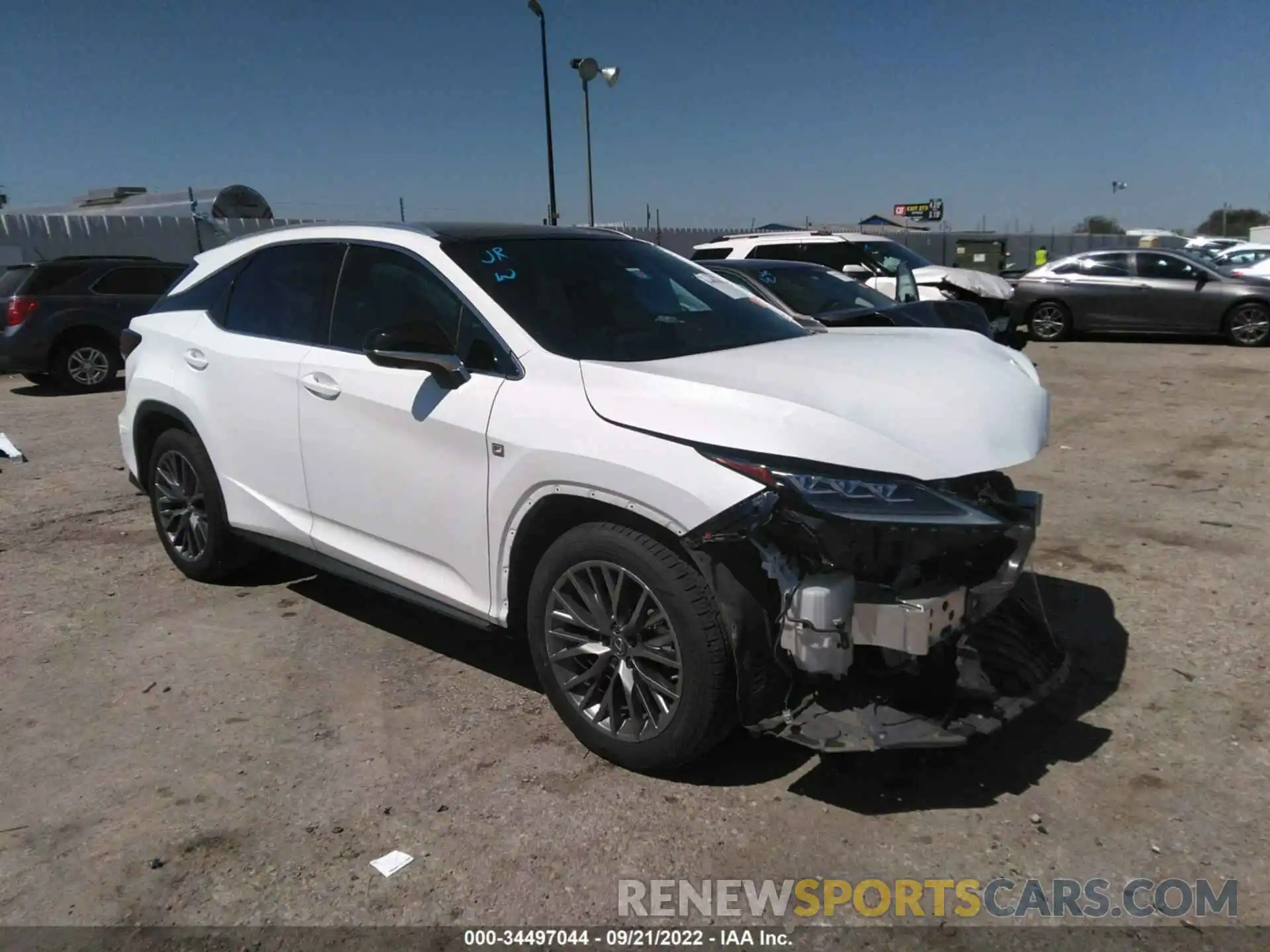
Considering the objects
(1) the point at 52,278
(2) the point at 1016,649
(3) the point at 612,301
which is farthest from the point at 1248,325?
(1) the point at 52,278

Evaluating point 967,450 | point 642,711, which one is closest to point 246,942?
point 642,711

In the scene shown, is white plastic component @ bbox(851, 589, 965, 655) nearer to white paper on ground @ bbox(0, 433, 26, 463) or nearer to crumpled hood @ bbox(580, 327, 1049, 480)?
crumpled hood @ bbox(580, 327, 1049, 480)

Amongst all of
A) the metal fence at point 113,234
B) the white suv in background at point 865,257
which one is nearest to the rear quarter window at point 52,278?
the metal fence at point 113,234

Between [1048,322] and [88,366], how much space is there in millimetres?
14431

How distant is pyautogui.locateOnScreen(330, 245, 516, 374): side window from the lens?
11.3 ft

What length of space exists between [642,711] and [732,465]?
36.1 inches

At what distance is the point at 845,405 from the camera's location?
9.27 ft

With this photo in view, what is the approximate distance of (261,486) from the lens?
4336mm

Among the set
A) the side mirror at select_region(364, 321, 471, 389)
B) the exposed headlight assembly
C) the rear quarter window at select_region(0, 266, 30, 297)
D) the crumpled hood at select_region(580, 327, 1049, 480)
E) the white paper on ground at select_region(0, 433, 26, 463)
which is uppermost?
the rear quarter window at select_region(0, 266, 30, 297)

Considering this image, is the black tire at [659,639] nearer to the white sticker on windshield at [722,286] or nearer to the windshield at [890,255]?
the white sticker on windshield at [722,286]

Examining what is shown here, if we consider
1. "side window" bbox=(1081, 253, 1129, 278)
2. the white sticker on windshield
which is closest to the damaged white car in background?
"side window" bbox=(1081, 253, 1129, 278)

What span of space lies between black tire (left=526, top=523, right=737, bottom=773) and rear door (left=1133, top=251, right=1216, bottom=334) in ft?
48.4

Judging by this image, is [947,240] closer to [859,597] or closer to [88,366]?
[88,366]
